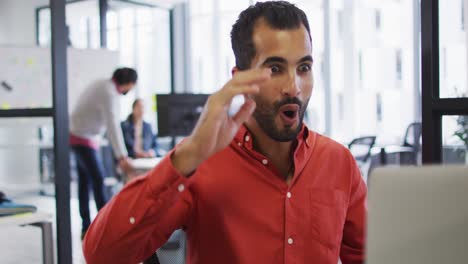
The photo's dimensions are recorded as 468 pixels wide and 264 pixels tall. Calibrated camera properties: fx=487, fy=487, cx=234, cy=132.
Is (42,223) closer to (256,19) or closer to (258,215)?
(258,215)

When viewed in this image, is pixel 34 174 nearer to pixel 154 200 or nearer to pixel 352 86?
pixel 352 86

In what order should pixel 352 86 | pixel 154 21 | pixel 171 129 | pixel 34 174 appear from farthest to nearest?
pixel 154 21, pixel 34 174, pixel 352 86, pixel 171 129

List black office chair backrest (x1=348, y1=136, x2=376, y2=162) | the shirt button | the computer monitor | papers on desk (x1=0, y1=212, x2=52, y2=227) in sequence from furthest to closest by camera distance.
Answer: black office chair backrest (x1=348, y1=136, x2=376, y2=162) < the computer monitor < papers on desk (x1=0, y1=212, x2=52, y2=227) < the shirt button

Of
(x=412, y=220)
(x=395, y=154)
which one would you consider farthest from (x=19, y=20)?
(x=412, y=220)

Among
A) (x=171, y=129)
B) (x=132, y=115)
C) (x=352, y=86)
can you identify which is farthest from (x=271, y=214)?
(x=352, y=86)

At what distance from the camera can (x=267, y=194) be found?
1.11 meters

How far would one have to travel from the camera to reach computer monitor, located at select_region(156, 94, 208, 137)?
3.79m

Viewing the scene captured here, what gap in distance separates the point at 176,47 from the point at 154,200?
279 inches

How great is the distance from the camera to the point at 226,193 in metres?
1.11

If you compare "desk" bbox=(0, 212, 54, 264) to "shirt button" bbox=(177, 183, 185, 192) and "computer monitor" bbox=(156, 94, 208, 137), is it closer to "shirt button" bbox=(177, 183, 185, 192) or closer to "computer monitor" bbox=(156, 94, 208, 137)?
"shirt button" bbox=(177, 183, 185, 192)

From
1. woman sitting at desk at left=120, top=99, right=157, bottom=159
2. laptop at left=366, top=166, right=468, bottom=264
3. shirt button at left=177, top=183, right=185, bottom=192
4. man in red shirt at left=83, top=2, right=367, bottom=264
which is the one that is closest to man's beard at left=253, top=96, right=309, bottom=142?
man in red shirt at left=83, top=2, right=367, bottom=264

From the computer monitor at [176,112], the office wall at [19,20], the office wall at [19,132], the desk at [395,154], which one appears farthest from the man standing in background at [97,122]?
the office wall at [19,20]

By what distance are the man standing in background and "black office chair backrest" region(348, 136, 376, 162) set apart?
238 cm

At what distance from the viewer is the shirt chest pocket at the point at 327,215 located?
1122mm
